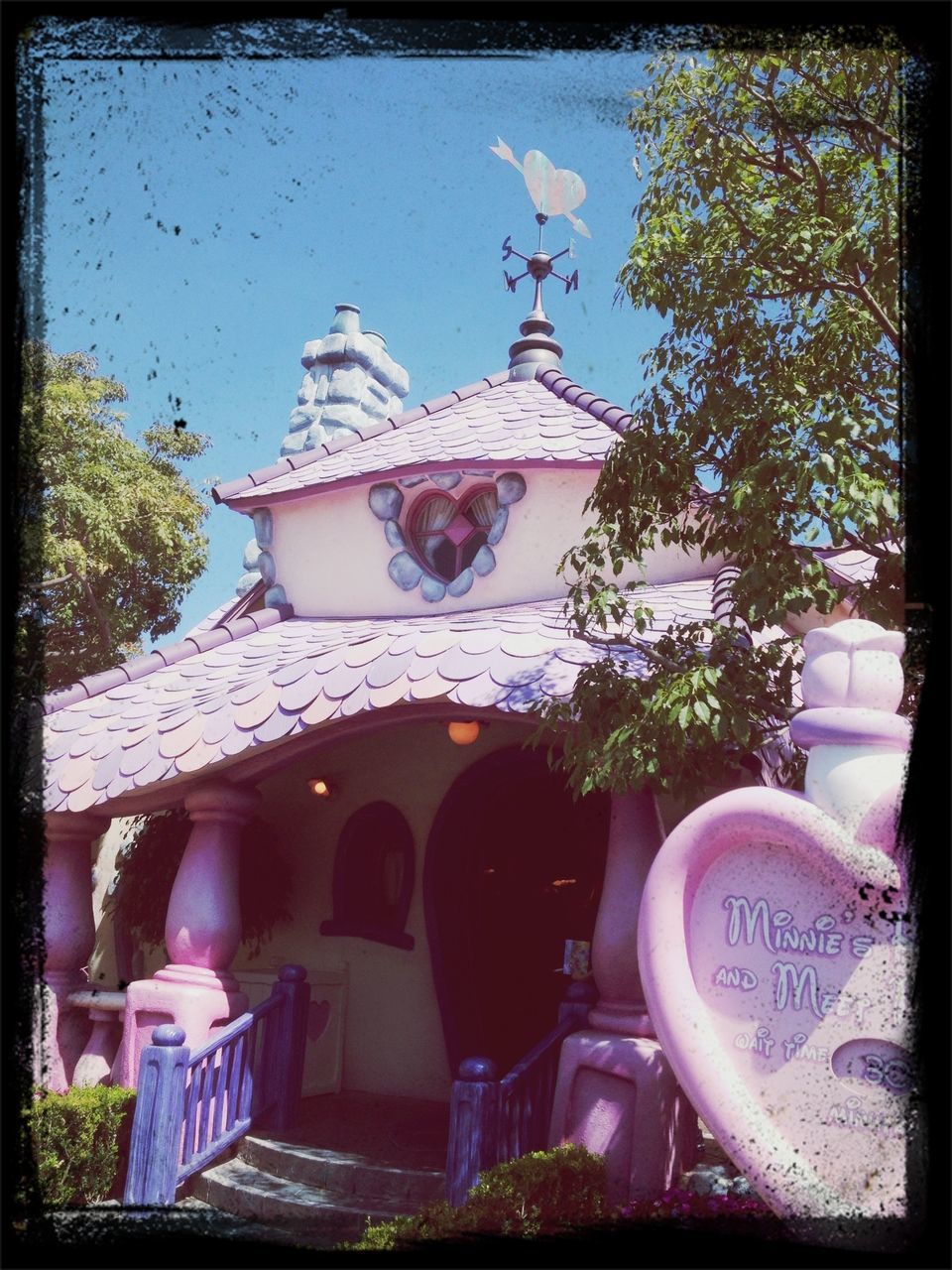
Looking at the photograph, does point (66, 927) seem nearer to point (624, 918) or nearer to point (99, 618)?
point (624, 918)

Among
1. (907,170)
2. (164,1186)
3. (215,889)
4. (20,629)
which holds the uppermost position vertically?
(907,170)

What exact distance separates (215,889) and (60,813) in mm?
1220

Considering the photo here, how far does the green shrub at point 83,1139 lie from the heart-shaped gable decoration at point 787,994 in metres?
3.75

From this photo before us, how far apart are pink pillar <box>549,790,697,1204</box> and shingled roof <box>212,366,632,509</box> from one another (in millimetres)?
3073

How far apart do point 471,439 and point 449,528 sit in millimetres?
763

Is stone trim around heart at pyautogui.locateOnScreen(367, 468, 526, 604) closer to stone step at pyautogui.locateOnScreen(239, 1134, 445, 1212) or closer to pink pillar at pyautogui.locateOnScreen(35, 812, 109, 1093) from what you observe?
pink pillar at pyautogui.locateOnScreen(35, 812, 109, 1093)

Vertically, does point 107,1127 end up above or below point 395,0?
below

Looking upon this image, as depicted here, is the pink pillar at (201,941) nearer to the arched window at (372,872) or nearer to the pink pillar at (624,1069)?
the arched window at (372,872)

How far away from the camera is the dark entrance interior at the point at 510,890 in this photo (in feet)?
28.5

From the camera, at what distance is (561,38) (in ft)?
12.1

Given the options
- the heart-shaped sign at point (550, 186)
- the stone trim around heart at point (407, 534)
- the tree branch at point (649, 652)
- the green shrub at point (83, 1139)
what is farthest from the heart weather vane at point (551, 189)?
the green shrub at point (83, 1139)

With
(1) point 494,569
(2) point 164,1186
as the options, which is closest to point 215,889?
(2) point 164,1186

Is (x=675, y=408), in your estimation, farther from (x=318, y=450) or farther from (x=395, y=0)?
(x=318, y=450)

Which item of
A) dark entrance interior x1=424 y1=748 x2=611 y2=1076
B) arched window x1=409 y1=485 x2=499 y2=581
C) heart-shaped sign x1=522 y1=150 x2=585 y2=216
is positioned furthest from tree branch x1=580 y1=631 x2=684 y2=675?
heart-shaped sign x1=522 y1=150 x2=585 y2=216
